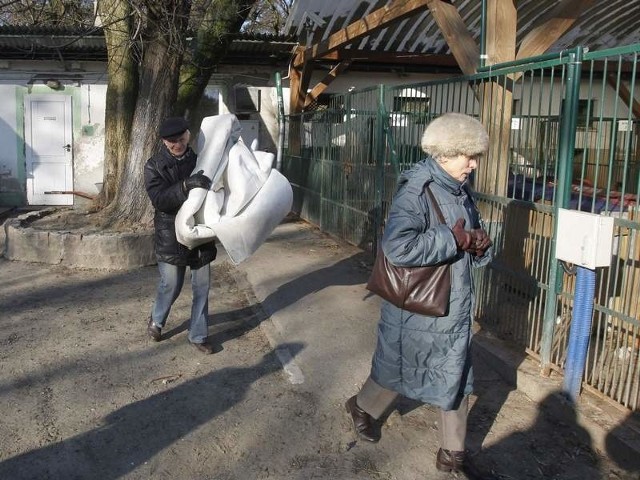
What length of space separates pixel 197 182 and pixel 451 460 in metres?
2.34

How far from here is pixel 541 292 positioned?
419 cm

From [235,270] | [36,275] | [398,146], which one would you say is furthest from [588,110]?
[36,275]

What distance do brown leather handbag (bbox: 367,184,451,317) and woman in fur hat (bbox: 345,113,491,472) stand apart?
44 mm

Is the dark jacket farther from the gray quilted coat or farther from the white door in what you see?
the white door

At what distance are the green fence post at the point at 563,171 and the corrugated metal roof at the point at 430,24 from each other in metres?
5.94

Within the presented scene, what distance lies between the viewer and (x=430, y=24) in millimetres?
11477

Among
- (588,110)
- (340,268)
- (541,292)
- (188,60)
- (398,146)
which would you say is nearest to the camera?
(588,110)

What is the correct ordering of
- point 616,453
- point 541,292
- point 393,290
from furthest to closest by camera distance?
1. point 541,292
2. point 616,453
3. point 393,290

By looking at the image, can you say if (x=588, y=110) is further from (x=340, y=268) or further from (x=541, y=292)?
(x=340, y=268)

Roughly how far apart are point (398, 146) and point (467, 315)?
3970 millimetres

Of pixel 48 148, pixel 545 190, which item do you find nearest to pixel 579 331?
pixel 545 190

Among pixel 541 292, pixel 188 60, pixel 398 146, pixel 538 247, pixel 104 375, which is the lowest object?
pixel 104 375

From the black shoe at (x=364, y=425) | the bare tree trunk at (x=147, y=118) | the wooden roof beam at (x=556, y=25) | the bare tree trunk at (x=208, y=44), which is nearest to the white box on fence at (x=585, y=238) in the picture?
the black shoe at (x=364, y=425)

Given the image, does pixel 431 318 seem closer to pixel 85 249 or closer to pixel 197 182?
pixel 197 182
